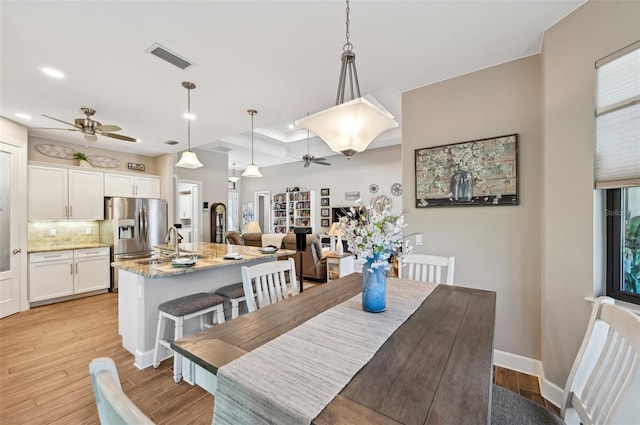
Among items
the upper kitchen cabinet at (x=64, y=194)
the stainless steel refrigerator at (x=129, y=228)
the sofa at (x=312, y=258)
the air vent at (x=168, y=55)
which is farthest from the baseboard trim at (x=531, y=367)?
the upper kitchen cabinet at (x=64, y=194)

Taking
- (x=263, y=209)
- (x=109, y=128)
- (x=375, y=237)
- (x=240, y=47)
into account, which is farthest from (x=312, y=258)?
(x=263, y=209)

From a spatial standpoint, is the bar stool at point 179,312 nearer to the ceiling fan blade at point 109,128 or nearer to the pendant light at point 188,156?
the pendant light at point 188,156

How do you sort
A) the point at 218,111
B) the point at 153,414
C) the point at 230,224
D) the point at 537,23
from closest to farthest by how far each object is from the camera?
the point at 153,414 → the point at 537,23 → the point at 218,111 → the point at 230,224

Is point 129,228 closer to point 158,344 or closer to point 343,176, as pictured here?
point 158,344

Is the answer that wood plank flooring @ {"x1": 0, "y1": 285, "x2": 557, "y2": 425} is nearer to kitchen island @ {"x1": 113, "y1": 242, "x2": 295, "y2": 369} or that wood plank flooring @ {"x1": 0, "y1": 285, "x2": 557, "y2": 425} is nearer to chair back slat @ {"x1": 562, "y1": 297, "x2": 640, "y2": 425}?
kitchen island @ {"x1": 113, "y1": 242, "x2": 295, "y2": 369}

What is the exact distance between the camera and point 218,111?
367 cm

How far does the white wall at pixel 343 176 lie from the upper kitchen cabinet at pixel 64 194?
174 inches

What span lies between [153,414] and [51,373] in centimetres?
132

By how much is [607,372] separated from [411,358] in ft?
2.43

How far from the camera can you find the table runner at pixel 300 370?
81 centimetres

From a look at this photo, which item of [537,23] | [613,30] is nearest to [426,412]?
[613,30]

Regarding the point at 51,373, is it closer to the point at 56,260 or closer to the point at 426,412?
the point at 56,260

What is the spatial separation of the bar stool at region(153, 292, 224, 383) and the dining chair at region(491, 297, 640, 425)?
2189 millimetres

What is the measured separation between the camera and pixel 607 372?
1029 mm
